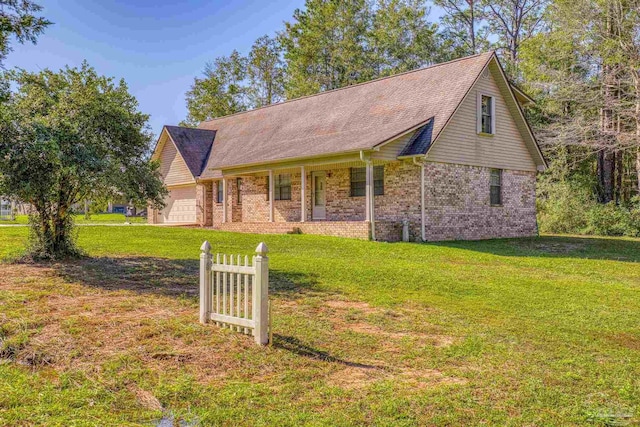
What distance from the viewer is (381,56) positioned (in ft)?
117

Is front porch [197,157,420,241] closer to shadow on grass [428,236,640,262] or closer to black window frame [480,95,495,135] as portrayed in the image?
shadow on grass [428,236,640,262]

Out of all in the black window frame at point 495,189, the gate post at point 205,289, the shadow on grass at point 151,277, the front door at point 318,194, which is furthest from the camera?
the front door at point 318,194

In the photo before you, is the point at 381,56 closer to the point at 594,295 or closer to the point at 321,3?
the point at 321,3

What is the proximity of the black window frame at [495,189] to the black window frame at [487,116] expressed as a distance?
1.58 meters

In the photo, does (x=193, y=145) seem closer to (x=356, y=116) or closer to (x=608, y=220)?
(x=356, y=116)

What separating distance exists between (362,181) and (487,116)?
522 cm

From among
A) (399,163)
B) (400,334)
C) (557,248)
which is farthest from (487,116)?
(400,334)

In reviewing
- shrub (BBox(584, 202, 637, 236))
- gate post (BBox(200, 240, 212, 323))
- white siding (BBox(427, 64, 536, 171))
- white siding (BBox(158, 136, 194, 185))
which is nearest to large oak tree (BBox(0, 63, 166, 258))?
gate post (BBox(200, 240, 212, 323))

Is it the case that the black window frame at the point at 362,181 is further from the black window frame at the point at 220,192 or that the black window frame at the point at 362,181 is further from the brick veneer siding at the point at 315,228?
the black window frame at the point at 220,192

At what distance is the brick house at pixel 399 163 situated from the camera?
54.6ft

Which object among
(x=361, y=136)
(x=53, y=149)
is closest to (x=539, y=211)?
(x=361, y=136)

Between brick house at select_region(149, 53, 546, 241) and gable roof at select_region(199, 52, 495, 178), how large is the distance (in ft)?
0.20

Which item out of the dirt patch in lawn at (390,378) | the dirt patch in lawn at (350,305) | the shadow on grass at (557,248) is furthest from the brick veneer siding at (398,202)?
the dirt patch in lawn at (390,378)

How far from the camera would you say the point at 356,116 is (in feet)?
64.0
